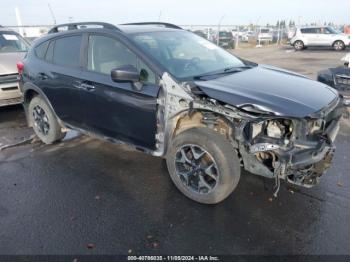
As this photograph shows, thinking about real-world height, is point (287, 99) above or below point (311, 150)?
above

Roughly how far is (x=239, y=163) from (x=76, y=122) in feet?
8.08

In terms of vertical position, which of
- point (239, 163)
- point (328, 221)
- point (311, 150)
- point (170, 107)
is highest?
point (170, 107)

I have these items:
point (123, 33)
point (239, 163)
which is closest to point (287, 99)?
point (239, 163)

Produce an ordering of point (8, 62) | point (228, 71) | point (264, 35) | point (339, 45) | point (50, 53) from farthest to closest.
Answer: point (264, 35) → point (339, 45) → point (8, 62) → point (50, 53) → point (228, 71)

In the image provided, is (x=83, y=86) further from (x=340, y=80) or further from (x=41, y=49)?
(x=340, y=80)

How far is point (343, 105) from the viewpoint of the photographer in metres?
3.79

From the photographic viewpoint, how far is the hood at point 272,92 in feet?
9.77

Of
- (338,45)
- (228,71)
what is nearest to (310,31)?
(338,45)

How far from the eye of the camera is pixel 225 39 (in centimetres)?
2392

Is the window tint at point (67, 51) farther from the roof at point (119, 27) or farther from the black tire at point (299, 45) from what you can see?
the black tire at point (299, 45)

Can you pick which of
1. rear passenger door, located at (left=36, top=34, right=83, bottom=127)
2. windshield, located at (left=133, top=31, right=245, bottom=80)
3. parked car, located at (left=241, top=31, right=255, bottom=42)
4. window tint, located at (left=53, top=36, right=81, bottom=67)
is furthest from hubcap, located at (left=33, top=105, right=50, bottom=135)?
parked car, located at (left=241, top=31, right=255, bottom=42)

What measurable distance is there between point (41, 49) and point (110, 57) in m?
1.67

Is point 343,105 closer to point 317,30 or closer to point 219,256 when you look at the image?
point 219,256

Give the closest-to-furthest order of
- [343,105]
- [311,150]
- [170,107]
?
[311,150], [170,107], [343,105]
